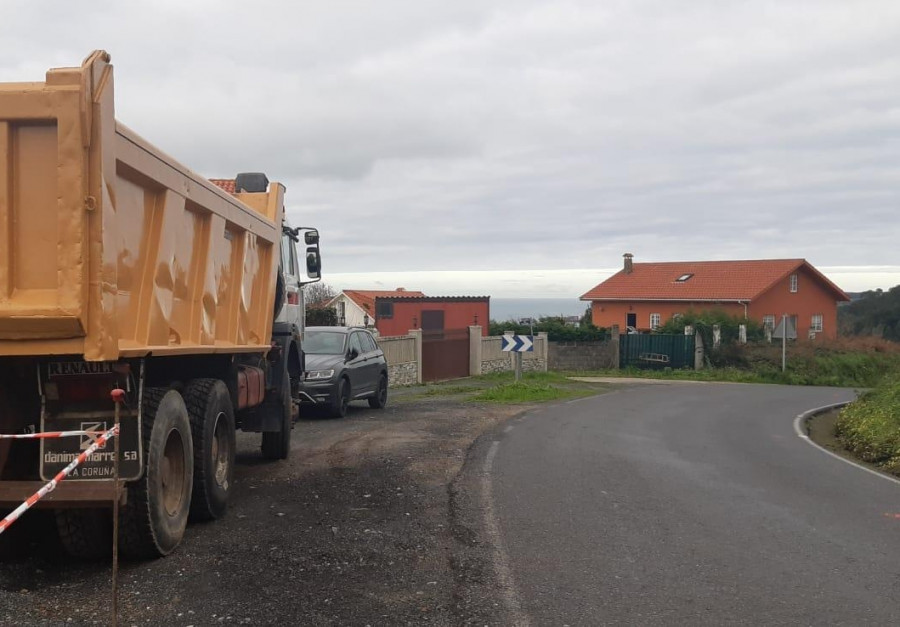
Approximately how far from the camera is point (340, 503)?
845 cm

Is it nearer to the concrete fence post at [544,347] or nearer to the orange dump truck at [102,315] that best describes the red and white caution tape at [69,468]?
the orange dump truck at [102,315]

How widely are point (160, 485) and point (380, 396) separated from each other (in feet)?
43.0

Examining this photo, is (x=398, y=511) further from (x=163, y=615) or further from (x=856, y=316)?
(x=856, y=316)

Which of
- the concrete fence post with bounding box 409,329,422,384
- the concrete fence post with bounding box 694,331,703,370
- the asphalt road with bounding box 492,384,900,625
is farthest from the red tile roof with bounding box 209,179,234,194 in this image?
the concrete fence post with bounding box 694,331,703,370

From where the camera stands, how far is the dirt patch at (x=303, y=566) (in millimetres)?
5250

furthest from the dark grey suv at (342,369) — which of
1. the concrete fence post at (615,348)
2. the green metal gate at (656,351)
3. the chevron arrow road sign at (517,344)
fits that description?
the green metal gate at (656,351)

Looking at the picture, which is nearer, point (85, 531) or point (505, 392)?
point (85, 531)

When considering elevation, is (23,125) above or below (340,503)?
above

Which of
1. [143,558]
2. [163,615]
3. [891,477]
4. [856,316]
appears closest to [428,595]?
[163,615]

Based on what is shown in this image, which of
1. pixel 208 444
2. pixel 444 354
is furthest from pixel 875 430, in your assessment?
pixel 444 354

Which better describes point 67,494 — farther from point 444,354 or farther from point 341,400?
point 444,354

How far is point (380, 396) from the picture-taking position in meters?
19.4

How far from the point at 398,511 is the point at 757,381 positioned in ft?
107

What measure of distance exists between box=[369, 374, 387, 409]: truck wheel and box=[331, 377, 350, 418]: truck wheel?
184 centimetres
